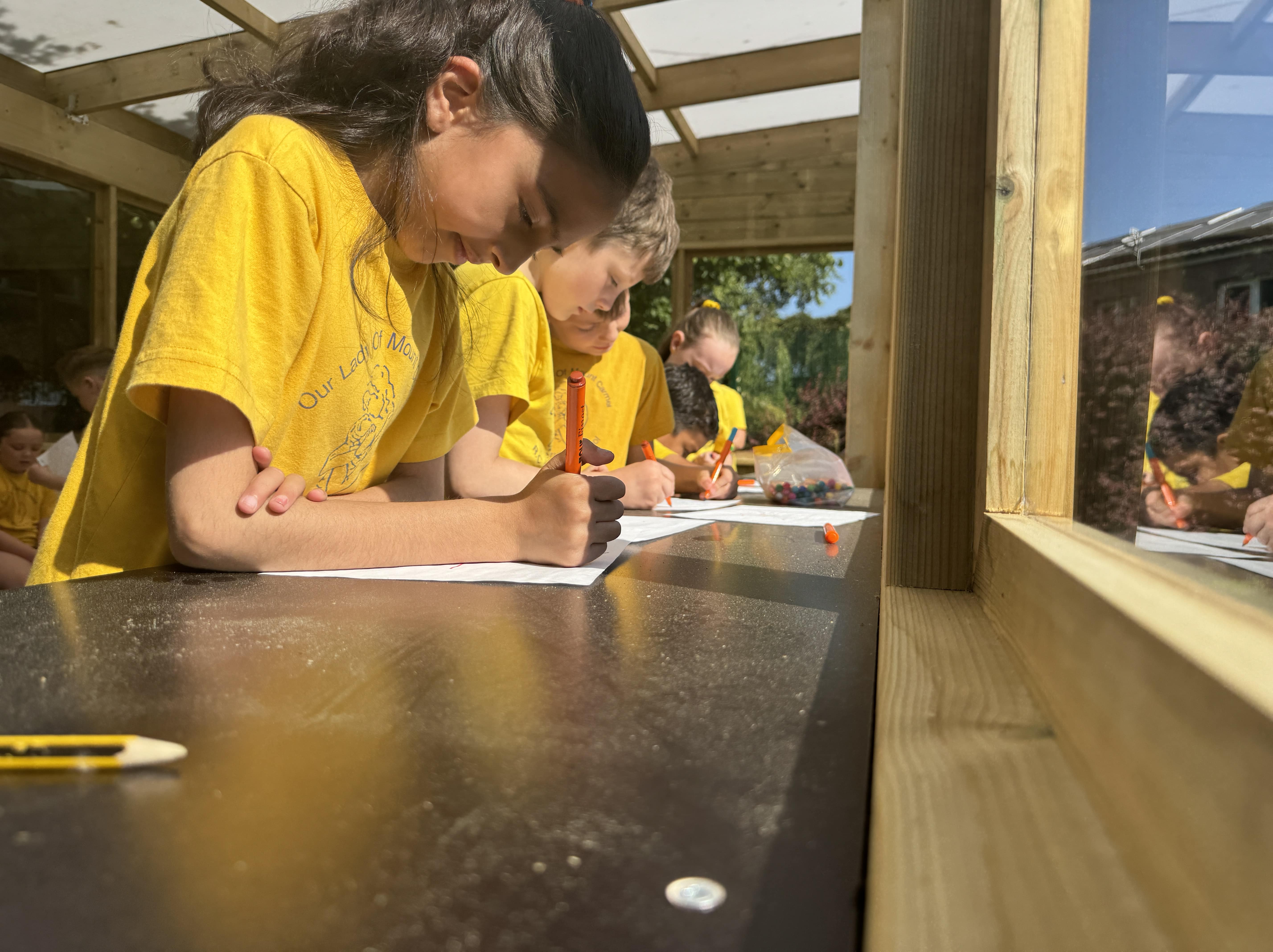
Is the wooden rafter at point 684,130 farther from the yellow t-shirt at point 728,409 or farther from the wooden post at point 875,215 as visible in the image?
the wooden post at point 875,215

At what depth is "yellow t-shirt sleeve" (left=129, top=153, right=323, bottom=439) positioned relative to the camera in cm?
75

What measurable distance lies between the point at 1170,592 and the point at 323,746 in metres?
0.32

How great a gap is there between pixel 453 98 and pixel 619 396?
1480 millimetres

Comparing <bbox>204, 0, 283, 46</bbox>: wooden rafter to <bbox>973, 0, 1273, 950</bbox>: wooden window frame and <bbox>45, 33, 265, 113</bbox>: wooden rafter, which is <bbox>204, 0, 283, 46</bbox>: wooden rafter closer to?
<bbox>45, 33, 265, 113</bbox>: wooden rafter

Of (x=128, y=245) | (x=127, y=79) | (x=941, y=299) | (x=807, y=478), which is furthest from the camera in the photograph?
(x=128, y=245)

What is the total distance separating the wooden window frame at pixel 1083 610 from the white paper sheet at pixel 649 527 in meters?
0.49

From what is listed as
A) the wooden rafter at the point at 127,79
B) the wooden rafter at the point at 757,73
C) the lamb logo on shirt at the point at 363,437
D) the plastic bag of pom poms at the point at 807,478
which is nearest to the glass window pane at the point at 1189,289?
the lamb logo on shirt at the point at 363,437

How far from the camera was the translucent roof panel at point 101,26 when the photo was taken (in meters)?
3.41

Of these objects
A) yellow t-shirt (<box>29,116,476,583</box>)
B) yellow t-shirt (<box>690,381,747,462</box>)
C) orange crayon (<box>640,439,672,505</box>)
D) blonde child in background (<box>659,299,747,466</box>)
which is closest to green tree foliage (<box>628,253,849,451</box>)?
yellow t-shirt (<box>690,381,747,462</box>)

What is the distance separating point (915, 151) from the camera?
76 cm

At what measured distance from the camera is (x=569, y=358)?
2227 mm

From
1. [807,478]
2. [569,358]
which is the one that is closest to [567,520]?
[807,478]

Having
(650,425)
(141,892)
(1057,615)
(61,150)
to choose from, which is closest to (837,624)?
(1057,615)

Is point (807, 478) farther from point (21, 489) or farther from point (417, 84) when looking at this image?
point (21, 489)
